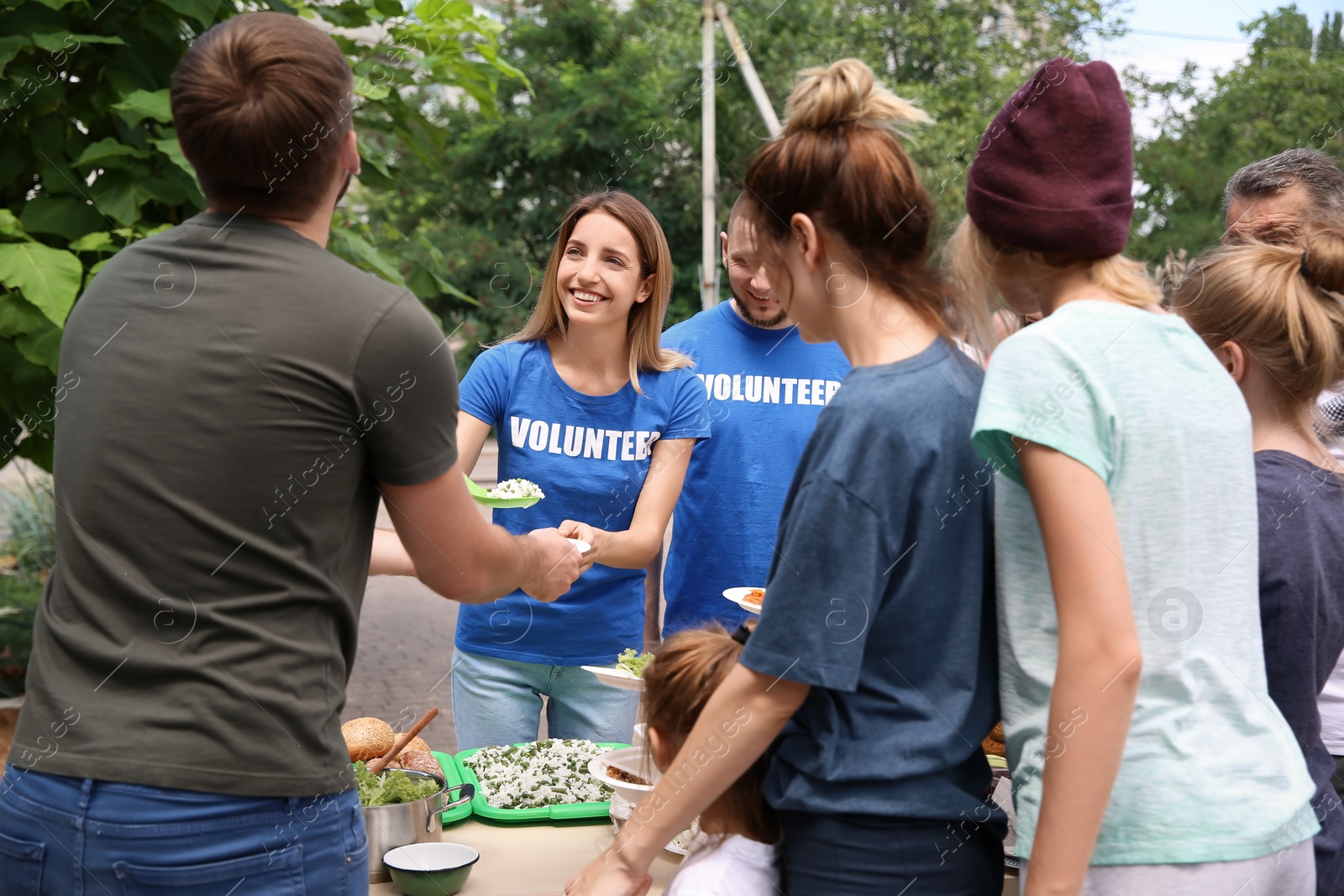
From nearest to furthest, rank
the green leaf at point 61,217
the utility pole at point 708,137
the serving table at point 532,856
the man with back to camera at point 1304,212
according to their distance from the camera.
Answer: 1. the serving table at point 532,856
2. the man with back to camera at point 1304,212
3. the green leaf at point 61,217
4. the utility pole at point 708,137

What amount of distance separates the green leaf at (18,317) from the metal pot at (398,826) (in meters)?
2.55

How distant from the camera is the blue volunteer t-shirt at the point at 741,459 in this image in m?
3.45

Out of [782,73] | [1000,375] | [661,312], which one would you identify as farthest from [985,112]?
[1000,375]

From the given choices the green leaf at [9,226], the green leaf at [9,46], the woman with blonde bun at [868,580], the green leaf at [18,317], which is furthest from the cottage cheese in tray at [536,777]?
the green leaf at [9,46]

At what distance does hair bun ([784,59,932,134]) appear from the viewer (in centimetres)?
160

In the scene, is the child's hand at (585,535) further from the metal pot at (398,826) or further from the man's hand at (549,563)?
the metal pot at (398,826)

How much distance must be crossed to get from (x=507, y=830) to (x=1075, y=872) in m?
1.34

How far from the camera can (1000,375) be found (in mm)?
1486

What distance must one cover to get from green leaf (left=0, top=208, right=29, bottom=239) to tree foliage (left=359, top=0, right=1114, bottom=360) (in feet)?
50.0

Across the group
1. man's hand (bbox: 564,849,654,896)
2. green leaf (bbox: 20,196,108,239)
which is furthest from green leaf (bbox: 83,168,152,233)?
man's hand (bbox: 564,849,654,896)

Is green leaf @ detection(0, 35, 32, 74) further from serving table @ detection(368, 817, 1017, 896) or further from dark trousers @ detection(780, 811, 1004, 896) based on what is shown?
dark trousers @ detection(780, 811, 1004, 896)

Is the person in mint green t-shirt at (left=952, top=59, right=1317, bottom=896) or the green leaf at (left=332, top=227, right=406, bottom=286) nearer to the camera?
the person in mint green t-shirt at (left=952, top=59, right=1317, bottom=896)

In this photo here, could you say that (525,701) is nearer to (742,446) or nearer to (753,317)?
(742,446)

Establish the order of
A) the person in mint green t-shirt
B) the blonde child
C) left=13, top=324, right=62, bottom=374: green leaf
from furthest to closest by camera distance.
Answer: left=13, top=324, right=62, bottom=374: green leaf → the blonde child → the person in mint green t-shirt
